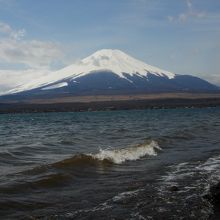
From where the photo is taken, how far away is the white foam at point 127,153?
20.2m

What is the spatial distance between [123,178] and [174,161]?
189 inches

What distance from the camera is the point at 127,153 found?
21.9m

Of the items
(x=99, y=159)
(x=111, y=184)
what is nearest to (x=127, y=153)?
(x=99, y=159)

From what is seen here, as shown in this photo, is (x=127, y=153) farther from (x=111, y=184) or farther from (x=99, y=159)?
(x=111, y=184)

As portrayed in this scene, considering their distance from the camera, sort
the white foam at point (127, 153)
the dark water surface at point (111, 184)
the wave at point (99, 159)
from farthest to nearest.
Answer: the white foam at point (127, 153), the wave at point (99, 159), the dark water surface at point (111, 184)

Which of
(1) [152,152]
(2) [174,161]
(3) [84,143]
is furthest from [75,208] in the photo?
(3) [84,143]

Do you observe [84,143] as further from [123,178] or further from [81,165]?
[123,178]

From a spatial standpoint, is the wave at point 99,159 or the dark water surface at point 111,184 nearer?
the dark water surface at point 111,184

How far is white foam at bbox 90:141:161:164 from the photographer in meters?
20.2

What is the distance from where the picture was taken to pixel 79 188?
13484mm

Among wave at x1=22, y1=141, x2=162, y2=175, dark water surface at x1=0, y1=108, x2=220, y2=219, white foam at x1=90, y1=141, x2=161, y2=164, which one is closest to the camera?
dark water surface at x1=0, y1=108, x2=220, y2=219

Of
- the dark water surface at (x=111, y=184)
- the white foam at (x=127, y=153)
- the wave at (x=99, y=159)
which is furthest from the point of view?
the white foam at (x=127, y=153)

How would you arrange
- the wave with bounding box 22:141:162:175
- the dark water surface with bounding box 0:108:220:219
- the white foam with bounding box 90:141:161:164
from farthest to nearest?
the white foam with bounding box 90:141:161:164 → the wave with bounding box 22:141:162:175 → the dark water surface with bounding box 0:108:220:219

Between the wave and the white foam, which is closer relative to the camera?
the wave
